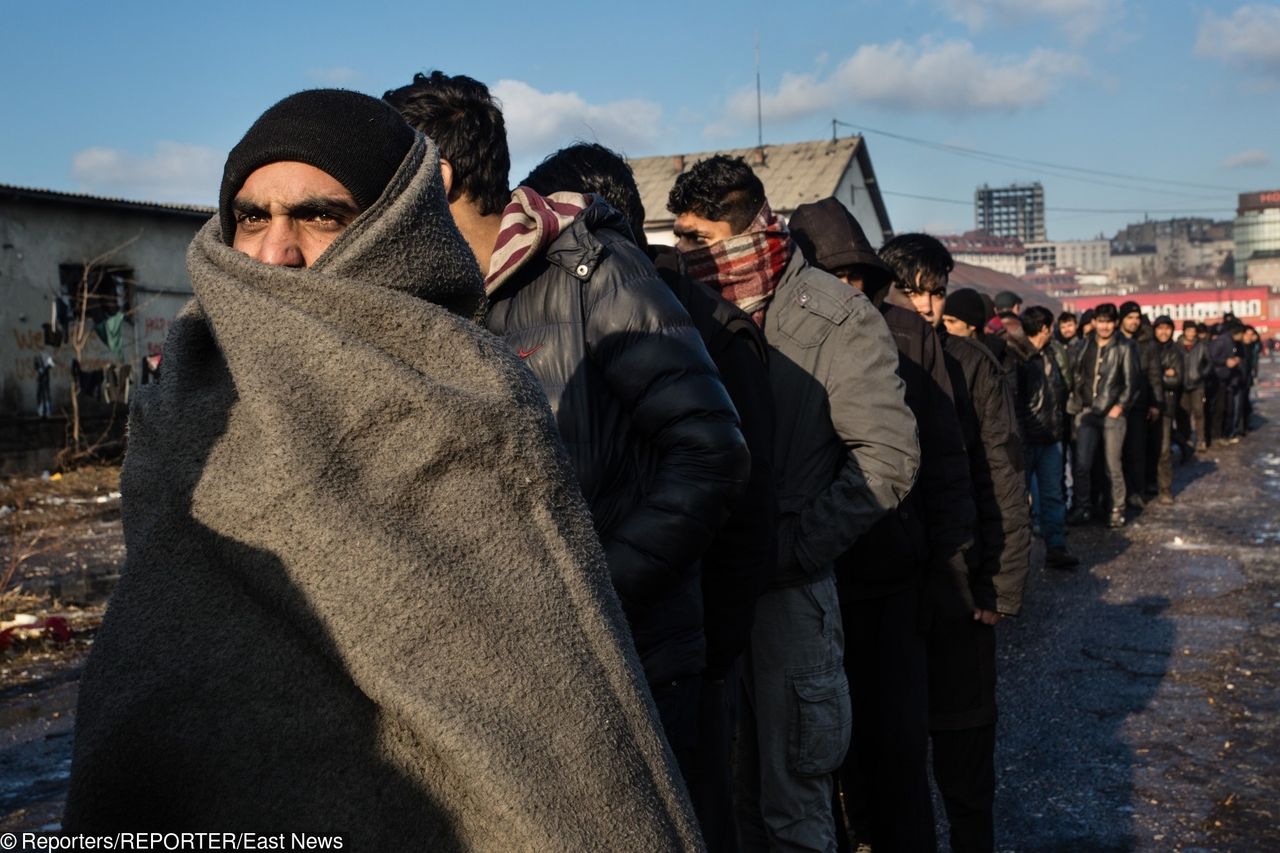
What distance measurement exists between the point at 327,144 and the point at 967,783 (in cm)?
328

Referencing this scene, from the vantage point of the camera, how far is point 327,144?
1516 millimetres

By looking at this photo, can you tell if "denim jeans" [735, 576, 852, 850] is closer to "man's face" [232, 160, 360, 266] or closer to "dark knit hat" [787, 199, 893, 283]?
"dark knit hat" [787, 199, 893, 283]

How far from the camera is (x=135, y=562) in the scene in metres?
1.30

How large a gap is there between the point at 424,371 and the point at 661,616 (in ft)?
3.45

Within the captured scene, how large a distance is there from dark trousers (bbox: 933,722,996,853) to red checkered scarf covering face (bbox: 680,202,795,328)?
159 cm

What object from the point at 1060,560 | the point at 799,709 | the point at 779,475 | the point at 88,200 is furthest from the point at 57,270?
the point at 799,709

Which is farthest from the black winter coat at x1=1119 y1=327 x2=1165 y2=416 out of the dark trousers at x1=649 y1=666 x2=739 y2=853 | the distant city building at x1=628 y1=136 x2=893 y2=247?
the distant city building at x1=628 y1=136 x2=893 y2=247

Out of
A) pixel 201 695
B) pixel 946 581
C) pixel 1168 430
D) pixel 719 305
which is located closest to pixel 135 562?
pixel 201 695

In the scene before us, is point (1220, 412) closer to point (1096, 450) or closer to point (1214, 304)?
point (1096, 450)

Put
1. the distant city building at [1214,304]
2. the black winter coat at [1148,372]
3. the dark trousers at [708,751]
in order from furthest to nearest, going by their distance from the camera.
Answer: the distant city building at [1214,304] → the black winter coat at [1148,372] → the dark trousers at [708,751]

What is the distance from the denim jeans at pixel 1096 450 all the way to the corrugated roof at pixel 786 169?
22542 millimetres

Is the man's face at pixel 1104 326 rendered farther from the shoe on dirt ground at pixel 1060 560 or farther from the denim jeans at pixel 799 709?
the denim jeans at pixel 799 709

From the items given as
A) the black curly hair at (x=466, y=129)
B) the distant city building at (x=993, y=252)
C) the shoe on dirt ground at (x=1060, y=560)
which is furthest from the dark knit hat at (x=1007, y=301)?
the distant city building at (x=993, y=252)

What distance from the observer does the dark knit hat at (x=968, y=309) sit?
22.7ft
